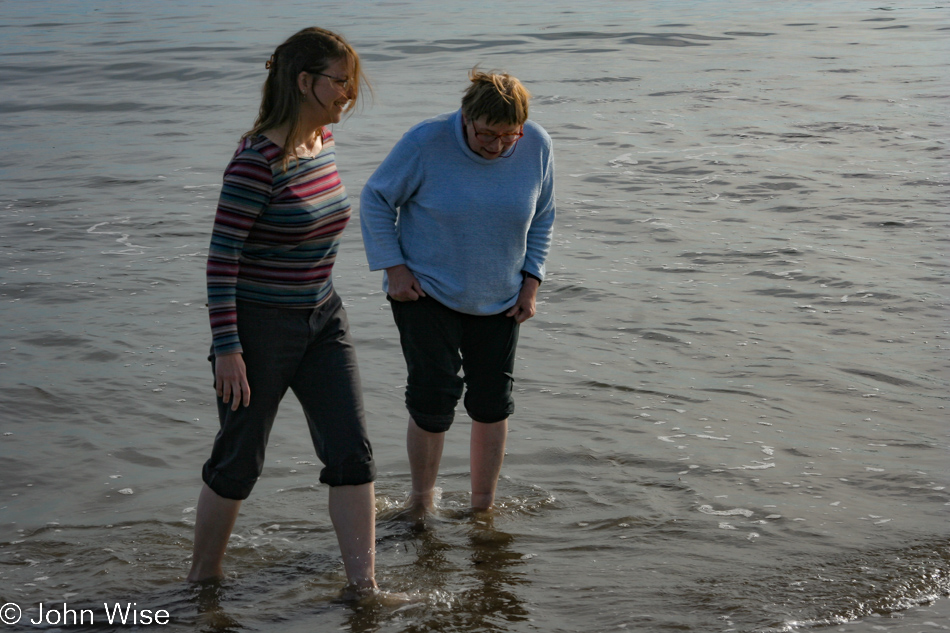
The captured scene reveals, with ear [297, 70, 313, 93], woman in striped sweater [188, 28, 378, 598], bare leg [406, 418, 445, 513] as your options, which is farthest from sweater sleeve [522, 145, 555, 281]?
ear [297, 70, 313, 93]

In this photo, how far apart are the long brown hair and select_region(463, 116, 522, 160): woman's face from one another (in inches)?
24.1

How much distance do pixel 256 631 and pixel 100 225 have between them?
23.1 ft

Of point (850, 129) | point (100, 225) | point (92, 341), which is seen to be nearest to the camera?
point (92, 341)

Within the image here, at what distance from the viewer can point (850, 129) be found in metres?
14.4

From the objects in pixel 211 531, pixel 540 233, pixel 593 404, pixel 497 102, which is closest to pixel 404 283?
pixel 540 233

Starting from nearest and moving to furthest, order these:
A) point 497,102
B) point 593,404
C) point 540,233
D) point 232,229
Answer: point 232,229 < point 497,102 < point 540,233 < point 593,404

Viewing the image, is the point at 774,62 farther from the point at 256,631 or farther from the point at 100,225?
the point at 256,631

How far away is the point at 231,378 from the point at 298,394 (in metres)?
0.35

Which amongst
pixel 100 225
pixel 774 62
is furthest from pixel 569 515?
pixel 774 62

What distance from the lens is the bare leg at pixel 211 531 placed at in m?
3.60

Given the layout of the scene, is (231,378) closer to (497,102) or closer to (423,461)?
(423,461)

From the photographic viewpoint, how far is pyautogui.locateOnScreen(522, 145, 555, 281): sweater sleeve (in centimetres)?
422

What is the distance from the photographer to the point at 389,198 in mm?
4000

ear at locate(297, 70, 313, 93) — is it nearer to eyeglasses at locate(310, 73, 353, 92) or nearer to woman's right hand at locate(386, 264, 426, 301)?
eyeglasses at locate(310, 73, 353, 92)
